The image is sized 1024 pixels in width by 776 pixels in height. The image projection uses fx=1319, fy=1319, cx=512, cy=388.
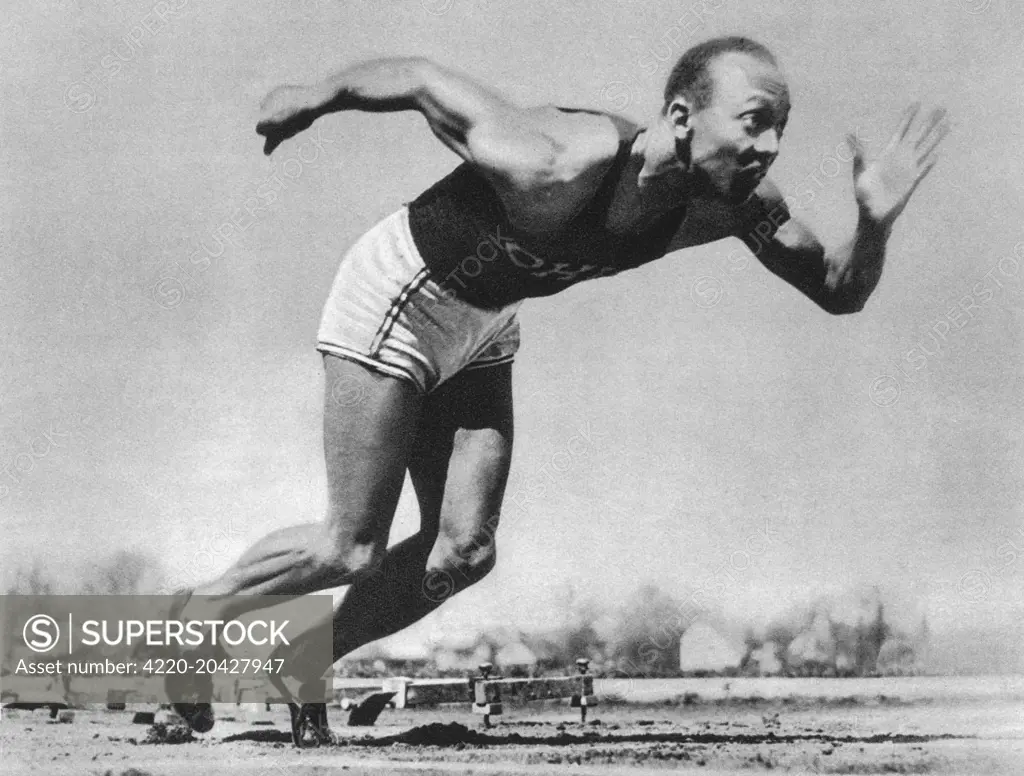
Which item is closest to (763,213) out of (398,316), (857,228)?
(857,228)

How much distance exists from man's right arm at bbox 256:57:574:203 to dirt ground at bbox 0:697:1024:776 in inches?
62.9

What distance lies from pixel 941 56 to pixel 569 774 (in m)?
2.99

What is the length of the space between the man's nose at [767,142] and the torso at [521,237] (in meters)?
0.26

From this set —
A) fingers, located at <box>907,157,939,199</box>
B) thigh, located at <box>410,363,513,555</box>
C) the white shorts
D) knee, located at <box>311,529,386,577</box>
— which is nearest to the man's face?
fingers, located at <box>907,157,939,199</box>

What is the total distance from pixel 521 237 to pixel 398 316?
0.40 meters

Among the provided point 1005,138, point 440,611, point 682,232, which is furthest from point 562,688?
point 1005,138

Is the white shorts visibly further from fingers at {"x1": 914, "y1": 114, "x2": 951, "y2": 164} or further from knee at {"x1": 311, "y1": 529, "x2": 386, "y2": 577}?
fingers at {"x1": 914, "y1": 114, "x2": 951, "y2": 164}

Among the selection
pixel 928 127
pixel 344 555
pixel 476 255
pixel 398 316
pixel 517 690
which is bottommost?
pixel 517 690

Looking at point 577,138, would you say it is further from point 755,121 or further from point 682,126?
point 755,121

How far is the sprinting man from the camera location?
3.49 meters

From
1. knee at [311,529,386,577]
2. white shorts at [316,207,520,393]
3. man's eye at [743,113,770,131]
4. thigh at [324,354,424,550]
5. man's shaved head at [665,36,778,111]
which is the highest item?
man's shaved head at [665,36,778,111]

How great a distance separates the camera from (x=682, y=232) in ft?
12.5

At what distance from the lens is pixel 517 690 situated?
4.53m

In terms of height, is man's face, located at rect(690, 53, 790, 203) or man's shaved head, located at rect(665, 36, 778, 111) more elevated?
man's shaved head, located at rect(665, 36, 778, 111)
